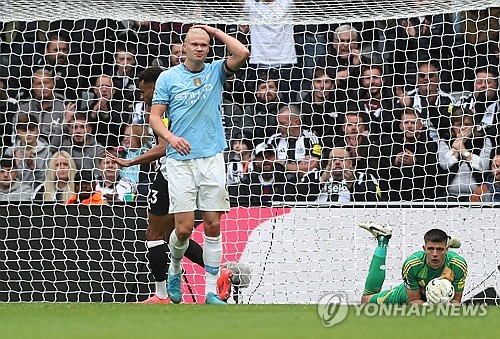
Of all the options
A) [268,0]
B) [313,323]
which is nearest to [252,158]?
[268,0]

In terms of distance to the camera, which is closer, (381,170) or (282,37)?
(381,170)

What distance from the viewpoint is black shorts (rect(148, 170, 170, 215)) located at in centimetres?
978

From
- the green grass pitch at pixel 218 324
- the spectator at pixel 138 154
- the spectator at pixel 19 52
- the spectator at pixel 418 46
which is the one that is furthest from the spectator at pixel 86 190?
the green grass pitch at pixel 218 324

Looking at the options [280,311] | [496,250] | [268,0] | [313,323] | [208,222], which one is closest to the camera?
[313,323]

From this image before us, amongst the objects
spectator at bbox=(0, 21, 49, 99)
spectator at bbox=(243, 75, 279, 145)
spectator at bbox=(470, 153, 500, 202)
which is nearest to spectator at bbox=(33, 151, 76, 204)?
spectator at bbox=(0, 21, 49, 99)

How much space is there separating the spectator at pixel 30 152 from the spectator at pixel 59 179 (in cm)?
22

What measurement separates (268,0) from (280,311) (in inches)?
200

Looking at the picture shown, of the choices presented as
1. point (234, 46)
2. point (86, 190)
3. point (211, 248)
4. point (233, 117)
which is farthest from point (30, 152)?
point (234, 46)

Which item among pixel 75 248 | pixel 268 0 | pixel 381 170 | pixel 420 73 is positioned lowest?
pixel 75 248

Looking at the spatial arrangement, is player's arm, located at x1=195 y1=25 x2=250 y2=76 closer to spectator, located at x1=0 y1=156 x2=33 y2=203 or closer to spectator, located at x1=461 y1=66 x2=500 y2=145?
spectator, located at x1=461 y1=66 x2=500 y2=145

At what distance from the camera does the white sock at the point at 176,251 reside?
357 inches

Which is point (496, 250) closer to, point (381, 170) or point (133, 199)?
point (381, 170)

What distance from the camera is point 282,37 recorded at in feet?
42.3

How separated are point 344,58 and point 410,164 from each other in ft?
5.58
